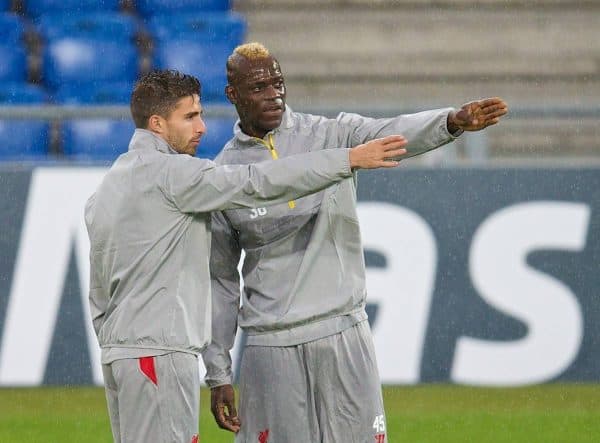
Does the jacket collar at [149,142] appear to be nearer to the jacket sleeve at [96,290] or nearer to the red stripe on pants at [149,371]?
the jacket sleeve at [96,290]

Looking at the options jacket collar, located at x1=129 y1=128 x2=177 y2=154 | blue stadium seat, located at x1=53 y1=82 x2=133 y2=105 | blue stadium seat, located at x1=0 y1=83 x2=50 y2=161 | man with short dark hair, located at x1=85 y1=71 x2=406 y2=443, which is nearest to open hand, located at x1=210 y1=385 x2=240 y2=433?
man with short dark hair, located at x1=85 y1=71 x2=406 y2=443

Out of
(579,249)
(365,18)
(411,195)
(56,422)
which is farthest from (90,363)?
(365,18)

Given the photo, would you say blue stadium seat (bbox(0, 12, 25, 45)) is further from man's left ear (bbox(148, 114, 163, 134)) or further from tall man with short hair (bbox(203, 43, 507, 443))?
man's left ear (bbox(148, 114, 163, 134))

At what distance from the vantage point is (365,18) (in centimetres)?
1080

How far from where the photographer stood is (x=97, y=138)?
355 inches

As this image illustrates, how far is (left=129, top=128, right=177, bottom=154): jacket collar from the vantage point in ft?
13.9

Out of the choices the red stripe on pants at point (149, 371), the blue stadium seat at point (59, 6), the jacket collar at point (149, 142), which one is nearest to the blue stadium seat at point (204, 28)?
the blue stadium seat at point (59, 6)

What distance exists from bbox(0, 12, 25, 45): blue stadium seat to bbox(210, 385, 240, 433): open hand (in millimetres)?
6337

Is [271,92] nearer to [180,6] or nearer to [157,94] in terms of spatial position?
[157,94]

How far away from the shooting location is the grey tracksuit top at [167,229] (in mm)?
4082

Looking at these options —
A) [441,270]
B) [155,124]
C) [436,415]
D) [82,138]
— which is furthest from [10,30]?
[155,124]

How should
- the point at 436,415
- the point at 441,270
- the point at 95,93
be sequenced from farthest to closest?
the point at 95,93 < the point at 441,270 < the point at 436,415

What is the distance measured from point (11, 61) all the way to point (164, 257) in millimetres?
6512

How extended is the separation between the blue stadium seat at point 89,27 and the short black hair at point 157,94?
6180 mm
